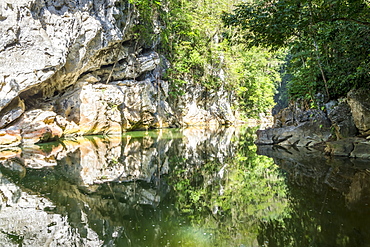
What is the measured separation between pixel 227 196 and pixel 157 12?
22.9m

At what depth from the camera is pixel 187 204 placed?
14.6 ft

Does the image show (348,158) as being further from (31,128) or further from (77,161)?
(31,128)

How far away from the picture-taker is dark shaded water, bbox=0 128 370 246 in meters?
3.19

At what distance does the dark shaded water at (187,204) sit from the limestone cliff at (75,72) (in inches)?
326

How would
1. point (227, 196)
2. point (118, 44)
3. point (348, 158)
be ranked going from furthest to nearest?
point (118, 44), point (348, 158), point (227, 196)

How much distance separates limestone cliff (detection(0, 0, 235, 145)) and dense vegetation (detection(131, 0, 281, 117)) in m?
1.16

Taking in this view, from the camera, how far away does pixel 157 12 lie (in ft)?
78.5

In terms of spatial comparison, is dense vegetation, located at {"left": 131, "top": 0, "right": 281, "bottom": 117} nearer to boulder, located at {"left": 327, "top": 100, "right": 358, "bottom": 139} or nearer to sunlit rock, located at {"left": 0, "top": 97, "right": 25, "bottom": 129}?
sunlit rock, located at {"left": 0, "top": 97, "right": 25, "bottom": 129}

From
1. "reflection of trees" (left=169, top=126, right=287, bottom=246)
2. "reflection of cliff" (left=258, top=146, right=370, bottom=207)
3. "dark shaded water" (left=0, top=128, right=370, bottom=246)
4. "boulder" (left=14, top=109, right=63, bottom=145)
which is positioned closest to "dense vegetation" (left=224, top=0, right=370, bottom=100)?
"reflection of cliff" (left=258, top=146, right=370, bottom=207)

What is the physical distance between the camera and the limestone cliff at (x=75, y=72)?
13.9 m

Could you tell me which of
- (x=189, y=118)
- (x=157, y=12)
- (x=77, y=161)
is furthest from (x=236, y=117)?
(x=77, y=161)

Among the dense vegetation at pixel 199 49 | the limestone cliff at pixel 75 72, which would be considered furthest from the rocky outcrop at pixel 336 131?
the dense vegetation at pixel 199 49

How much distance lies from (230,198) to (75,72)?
16365mm

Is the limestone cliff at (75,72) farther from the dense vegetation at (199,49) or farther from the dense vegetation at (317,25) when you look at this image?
the dense vegetation at (317,25)
